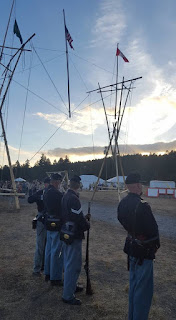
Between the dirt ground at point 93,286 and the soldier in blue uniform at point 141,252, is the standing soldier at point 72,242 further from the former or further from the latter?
the soldier in blue uniform at point 141,252

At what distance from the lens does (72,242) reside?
5062 millimetres

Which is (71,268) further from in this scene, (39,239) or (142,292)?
(39,239)

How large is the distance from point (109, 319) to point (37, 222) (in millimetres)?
3182

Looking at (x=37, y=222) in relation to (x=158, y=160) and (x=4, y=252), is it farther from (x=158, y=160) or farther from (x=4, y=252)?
(x=158, y=160)

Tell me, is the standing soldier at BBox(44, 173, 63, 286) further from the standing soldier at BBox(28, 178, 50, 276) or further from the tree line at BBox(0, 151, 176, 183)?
the tree line at BBox(0, 151, 176, 183)

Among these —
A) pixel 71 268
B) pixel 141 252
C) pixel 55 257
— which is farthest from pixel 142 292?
pixel 55 257

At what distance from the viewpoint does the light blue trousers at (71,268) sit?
4969mm

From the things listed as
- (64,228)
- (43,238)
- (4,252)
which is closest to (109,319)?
(64,228)

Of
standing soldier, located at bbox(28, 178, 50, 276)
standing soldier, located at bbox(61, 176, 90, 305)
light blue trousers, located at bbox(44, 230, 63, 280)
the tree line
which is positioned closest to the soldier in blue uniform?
standing soldier, located at bbox(61, 176, 90, 305)

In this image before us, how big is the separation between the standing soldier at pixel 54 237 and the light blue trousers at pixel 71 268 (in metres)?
0.69

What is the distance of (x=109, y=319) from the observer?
14.6 feet

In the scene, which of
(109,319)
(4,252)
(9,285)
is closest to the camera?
(109,319)

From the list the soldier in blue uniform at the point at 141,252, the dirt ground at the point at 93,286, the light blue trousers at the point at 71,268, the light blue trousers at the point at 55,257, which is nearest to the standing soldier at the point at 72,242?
the light blue trousers at the point at 71,268

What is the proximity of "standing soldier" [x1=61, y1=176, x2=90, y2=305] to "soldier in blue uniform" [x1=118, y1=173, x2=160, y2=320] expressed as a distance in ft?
4.11
